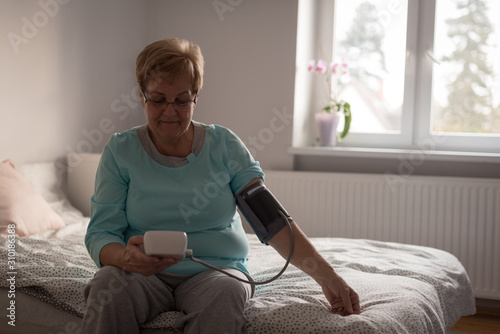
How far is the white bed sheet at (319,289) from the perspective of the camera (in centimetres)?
125

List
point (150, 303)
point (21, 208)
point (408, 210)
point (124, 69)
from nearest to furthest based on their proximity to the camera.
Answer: point (150, 303), point (21, 208), point (408, 210), point (124, 69)

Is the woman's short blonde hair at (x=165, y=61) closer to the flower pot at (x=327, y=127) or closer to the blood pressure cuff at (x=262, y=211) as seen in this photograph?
the blood pressure cuff at (x=262, y=211)

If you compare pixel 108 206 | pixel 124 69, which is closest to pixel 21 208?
pixel 108 206

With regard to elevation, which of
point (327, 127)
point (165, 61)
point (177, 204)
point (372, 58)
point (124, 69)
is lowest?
point (177, 204)

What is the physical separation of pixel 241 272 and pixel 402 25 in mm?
2276

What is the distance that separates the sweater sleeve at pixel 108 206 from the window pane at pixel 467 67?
7.43ft

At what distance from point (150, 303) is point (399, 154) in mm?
2021

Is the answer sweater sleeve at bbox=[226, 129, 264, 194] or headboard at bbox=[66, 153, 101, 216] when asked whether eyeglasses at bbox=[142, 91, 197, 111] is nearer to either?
sweater sleeve at bbox=[226, 129, 264, 194]

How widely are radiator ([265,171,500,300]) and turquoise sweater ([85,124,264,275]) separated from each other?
5.39 ft

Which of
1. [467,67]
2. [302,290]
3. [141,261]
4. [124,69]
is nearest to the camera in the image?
[141,261]

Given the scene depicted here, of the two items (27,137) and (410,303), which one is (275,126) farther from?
(410,303)

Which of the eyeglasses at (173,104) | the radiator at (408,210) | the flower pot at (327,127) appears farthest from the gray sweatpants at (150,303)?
the flower pot at (327,127)

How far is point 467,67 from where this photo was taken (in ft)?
10.2

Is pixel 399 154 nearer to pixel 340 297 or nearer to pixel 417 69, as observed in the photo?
pixel 417 69
